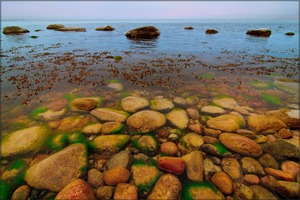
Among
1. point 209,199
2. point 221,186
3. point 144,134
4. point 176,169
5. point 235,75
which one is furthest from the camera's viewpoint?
point 235,75

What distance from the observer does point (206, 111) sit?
765 cm

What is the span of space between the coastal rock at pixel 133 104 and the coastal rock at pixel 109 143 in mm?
1879

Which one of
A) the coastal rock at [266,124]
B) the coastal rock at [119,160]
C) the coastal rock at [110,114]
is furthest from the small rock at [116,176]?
the coastal rock at [266,124]

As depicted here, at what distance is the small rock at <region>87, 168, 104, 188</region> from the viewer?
4442 mm

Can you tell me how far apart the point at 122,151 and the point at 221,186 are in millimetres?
3090

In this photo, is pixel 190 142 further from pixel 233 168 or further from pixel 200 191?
pixel 200 191

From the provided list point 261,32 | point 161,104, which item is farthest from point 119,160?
point 261,32

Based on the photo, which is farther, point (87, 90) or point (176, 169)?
point (87, 90)

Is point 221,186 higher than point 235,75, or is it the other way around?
point 235,75

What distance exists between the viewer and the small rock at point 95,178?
444cm

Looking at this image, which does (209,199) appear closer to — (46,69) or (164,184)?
(164,184)

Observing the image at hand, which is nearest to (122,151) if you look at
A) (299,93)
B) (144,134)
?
(144,134)

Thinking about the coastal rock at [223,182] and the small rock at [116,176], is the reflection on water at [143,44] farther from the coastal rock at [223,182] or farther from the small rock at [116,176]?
the coastal rock at [223,182]

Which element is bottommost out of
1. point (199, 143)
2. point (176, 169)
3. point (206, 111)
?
point (176, 169)
